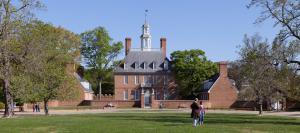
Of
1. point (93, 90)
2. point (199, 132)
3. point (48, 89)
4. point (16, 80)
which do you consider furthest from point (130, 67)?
point (199, 132)

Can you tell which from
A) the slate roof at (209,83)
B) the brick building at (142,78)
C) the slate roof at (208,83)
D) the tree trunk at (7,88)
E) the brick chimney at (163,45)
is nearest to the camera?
the tree trunk at (7,88)

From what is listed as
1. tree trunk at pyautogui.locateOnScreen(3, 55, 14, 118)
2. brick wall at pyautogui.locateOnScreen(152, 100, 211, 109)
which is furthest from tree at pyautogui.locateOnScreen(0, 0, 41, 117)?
brick wall at pyautogui.locateOnScreen(152, 100, 211, 109)

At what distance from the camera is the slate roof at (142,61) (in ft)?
293

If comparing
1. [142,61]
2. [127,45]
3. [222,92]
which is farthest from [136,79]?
[222,92]

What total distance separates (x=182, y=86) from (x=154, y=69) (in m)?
6.06

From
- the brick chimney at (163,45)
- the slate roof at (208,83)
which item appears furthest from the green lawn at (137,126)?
the brick chimney at (163,45)

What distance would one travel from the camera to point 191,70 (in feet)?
281

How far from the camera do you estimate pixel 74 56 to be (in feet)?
273

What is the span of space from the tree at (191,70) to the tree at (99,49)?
12.2 m

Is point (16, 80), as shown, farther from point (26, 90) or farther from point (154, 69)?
point (154, 69)

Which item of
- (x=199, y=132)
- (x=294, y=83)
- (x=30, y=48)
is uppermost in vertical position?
(x=30, y=48)

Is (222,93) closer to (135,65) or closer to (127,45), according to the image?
(135,65)

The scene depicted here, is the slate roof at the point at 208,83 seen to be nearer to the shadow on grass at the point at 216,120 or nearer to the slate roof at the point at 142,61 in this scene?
the slate roof at the point at 142,61

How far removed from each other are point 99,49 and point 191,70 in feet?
57.9
